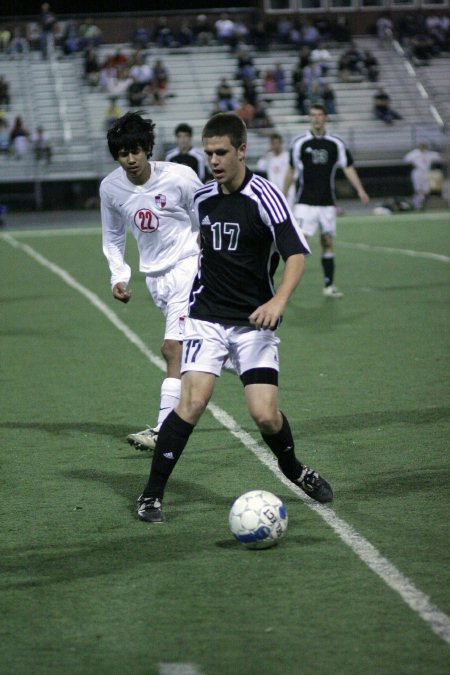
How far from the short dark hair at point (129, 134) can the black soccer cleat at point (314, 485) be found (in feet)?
7.25

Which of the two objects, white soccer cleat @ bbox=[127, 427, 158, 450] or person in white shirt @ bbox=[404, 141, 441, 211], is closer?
white soccer cleat @ bbox=[127, 427, 158, 450]

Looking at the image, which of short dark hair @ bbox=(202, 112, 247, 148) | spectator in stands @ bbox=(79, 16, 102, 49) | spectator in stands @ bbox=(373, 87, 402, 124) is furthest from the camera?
spectator in stands @ bbox=(79, 16, 102, 49)

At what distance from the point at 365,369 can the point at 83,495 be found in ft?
14.2

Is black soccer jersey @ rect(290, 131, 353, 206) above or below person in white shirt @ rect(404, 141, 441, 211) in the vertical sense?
above

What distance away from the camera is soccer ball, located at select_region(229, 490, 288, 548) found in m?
5.21

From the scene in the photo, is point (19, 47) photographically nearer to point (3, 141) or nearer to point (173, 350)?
point (3, 141)

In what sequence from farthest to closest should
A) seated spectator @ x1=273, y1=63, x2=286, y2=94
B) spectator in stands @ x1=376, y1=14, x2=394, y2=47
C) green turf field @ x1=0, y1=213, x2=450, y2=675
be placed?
spectator in stands @ x1=376, y1=14, x2=394, y2=47, seated spectator @ x1=273, y1=63, x2=286, y2=94, green turf field @ x1=0, y1=213, x2=450, y2=675

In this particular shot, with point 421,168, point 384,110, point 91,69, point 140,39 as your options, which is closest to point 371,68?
A: point 384,110

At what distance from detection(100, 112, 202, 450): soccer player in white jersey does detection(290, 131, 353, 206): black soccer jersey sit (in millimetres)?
7908

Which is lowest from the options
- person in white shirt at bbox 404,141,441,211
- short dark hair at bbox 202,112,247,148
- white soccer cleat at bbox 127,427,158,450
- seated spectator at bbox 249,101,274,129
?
person in white shirt at bbox 404,141,441,211

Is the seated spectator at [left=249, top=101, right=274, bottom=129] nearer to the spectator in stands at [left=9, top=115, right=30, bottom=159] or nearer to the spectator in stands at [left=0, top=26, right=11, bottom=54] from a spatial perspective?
the spectator in stands at [left=9, top=115, right=30, bottom=159]

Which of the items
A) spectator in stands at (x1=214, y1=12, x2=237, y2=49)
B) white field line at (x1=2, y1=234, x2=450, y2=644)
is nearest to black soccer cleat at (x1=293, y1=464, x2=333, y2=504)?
white field line at (x1=2, y1=234, x2=450, y2=644)

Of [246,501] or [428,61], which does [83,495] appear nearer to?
[246,501]

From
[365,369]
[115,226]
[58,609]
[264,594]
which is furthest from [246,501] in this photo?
[365,369]
